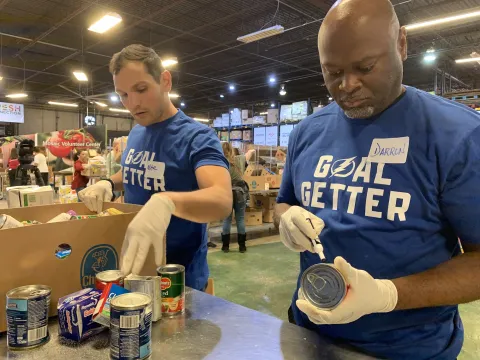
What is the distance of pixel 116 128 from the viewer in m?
22.0

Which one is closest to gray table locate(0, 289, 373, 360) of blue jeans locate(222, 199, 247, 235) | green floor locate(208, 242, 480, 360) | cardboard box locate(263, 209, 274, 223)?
green floor locate(208, 242, 480, 360)

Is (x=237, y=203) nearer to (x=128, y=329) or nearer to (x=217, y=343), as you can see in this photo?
(x=217, y=343)

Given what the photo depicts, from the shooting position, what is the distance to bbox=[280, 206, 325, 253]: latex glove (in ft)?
3.15

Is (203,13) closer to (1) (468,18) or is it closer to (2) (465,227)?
(1) (468,18)

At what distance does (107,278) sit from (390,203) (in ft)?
2.72

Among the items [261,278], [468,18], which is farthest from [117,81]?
[468,18]

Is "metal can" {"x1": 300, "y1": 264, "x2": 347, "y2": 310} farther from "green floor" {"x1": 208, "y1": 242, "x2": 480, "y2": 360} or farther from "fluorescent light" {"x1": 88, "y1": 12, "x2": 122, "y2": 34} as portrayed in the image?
"fluorescent light" {"x1": 88, "y1": 12, "x2": 122, "y2": 34}

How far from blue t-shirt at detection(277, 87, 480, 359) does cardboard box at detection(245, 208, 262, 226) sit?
619cm

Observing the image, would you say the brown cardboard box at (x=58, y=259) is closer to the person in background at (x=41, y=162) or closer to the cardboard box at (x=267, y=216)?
the cardboard box at (x=267, y=216)

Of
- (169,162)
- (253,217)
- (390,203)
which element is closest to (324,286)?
(390,203)

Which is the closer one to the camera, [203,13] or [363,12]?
[363,12]

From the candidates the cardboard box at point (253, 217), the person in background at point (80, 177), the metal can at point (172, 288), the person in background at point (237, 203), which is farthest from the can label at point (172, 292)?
the cardboard box at point (253, 217)

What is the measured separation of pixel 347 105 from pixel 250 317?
737 mm

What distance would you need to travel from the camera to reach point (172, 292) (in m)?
1.05
